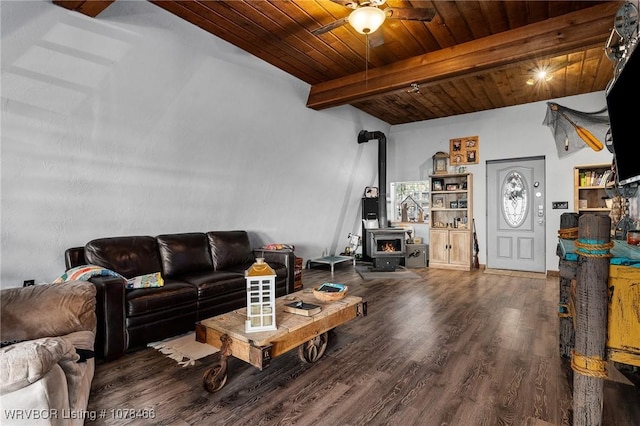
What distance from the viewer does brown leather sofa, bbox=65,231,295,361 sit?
8.33ft

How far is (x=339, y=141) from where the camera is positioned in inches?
253

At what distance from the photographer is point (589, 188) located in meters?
5.54

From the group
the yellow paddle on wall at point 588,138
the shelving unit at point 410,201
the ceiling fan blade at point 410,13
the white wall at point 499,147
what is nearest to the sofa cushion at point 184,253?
the ceiling fan blade at point 410,13

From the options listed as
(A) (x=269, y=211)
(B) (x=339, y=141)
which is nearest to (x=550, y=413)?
(A) (x=269, y=211)

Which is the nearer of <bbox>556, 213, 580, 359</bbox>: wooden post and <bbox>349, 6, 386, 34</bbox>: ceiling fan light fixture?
<bbox>556, 213, 580, 359</bbox>: wooden post

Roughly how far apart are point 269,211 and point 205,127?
1.58 m

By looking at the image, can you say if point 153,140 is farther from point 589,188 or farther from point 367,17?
point 589,188

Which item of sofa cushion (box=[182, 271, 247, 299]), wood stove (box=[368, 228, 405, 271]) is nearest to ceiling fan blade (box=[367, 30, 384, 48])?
sofa cushion (box=[182, 271, 247, 299])

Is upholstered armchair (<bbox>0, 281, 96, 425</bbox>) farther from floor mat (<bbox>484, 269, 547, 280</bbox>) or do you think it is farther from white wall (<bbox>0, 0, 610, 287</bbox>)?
floor mat (<bbox>484, 269, 547, 280</bbox>)

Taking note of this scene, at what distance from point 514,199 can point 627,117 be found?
424cm

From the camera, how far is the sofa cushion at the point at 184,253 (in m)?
3.51

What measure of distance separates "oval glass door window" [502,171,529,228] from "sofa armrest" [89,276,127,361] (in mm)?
6537

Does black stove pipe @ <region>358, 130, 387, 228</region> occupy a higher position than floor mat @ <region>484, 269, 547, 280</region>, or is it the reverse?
black stove pipe @ <region>358, 130, 387, 228</region>

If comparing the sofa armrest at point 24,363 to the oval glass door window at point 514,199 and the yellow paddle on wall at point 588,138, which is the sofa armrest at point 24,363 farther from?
the yellow paddle on wall at point 588,138
